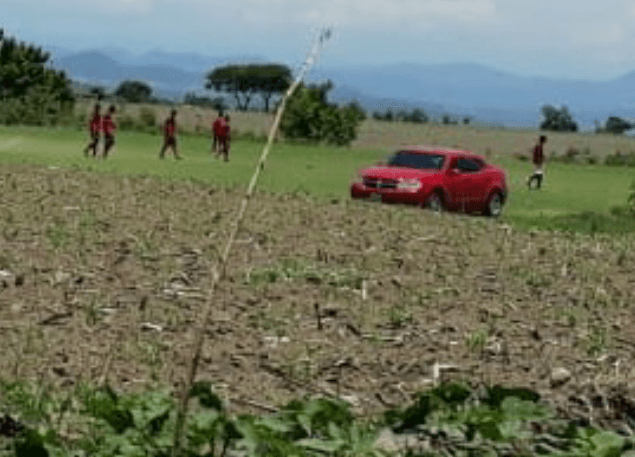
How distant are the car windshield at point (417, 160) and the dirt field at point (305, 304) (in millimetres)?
11953

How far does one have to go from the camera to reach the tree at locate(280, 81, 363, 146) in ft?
233

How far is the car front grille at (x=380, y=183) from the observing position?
29.4 metres

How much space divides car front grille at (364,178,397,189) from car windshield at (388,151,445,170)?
999 mm

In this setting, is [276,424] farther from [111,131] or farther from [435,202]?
[111,131]

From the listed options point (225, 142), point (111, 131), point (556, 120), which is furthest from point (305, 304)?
point (556, 120)

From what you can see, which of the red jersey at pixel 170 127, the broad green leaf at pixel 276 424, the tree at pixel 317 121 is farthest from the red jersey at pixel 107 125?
the broad green leaf at pixel 276 424

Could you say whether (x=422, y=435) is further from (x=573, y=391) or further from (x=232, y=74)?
(x=232, y=74)

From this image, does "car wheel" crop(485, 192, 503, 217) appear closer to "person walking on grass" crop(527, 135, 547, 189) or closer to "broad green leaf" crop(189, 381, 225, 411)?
"person walking on grass" crop(527, 135, 547, 189)

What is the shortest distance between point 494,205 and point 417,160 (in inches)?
82.0

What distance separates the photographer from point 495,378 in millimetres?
9062

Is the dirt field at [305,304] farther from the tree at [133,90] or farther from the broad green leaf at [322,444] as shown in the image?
the tree at [133,90]

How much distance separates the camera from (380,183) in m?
29.7

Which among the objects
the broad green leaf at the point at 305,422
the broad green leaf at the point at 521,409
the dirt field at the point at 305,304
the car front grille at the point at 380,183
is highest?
the broad green leaf at the point at 521,409

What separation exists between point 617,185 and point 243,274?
34.8m
